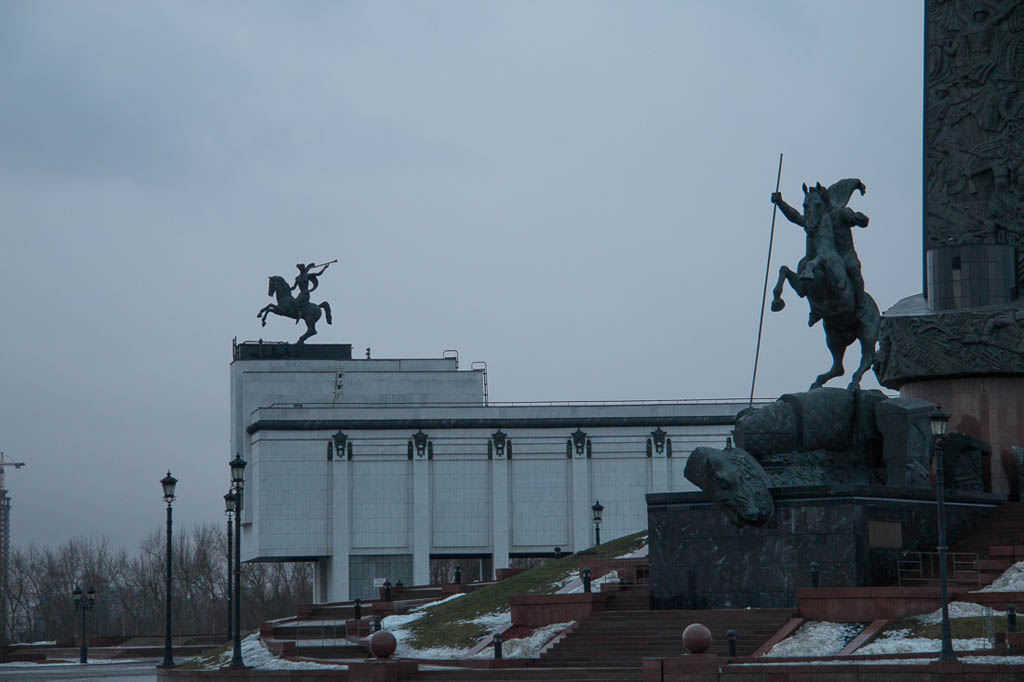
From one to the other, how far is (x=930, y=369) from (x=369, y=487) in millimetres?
38357

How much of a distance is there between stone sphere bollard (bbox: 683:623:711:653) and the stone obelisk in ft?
47.9

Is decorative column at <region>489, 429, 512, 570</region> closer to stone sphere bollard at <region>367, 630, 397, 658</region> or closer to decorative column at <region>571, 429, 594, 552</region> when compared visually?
decorative column at <region>571, 429, 594, 552</region>

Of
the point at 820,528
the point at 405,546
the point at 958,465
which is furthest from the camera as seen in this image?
the point at 405,546

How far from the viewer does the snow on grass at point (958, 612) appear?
2533 centimetres

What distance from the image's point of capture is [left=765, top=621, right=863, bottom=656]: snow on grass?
24.8 m

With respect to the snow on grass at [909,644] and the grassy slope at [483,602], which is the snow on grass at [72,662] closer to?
the grassy slope at [483,602]

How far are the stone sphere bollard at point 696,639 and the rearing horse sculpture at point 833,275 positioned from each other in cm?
1039

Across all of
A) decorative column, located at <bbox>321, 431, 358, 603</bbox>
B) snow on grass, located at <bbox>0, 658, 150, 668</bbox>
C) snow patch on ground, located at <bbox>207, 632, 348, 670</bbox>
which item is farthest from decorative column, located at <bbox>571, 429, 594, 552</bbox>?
snow patch on ground, located at <bbox>207, 632, 348, 670</bbox>

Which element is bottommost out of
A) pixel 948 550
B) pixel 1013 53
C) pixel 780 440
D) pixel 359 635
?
pixel 359 635

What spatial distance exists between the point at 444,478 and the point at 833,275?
135 feet

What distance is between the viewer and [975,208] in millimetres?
37500

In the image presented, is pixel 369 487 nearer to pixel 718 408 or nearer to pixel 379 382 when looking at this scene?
pixel 379 382

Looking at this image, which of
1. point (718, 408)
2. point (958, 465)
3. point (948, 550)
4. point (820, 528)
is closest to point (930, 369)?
point (958, 465)

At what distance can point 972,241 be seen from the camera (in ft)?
122
